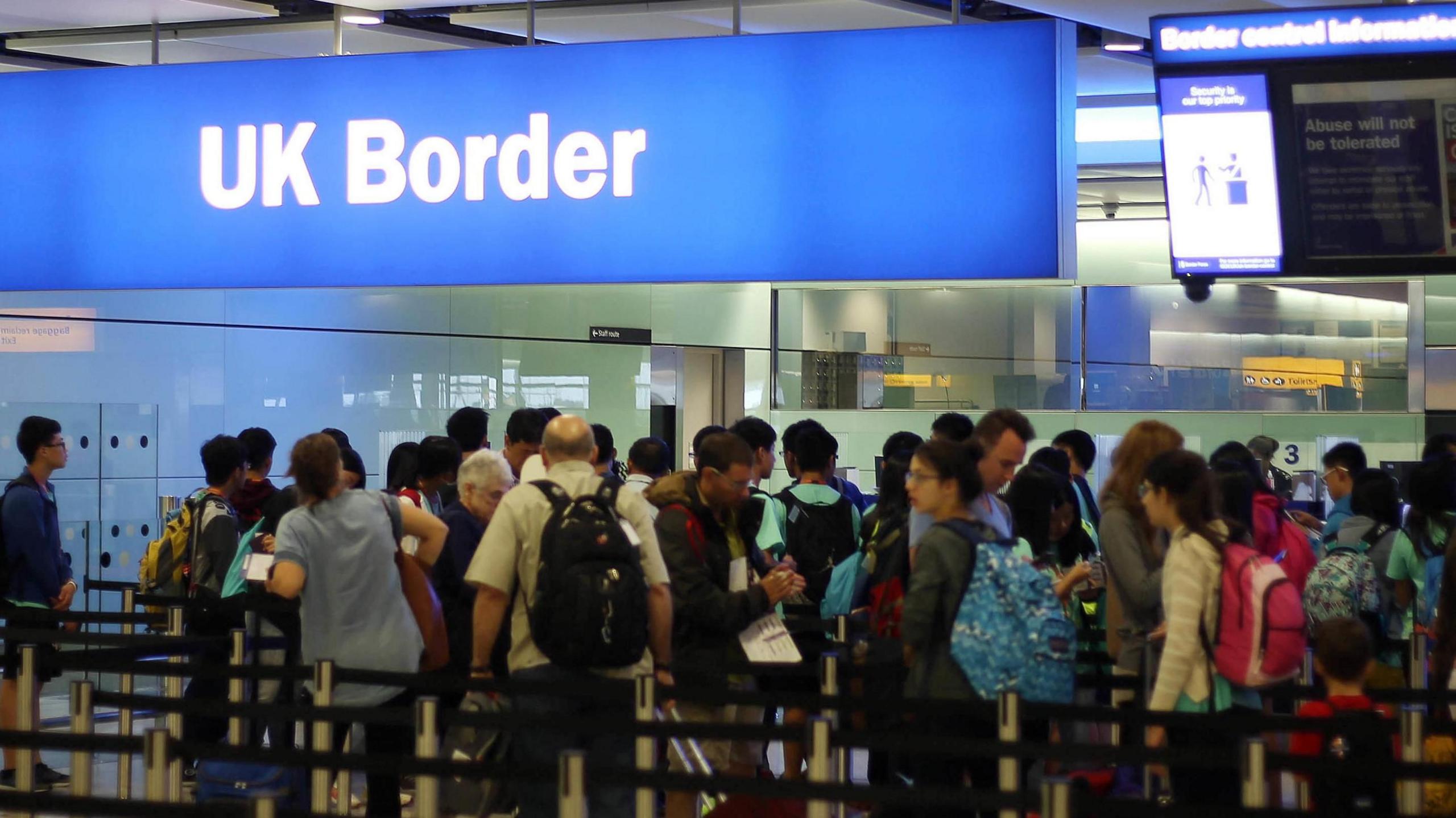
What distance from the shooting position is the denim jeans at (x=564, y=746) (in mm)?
4859

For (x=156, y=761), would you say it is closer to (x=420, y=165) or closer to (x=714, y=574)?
(x=714, y=574)

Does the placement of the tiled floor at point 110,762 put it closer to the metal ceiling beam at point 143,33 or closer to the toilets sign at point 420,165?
the toilets sign at point 420,165

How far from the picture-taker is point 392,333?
37.7 ft

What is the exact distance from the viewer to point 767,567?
5898mm

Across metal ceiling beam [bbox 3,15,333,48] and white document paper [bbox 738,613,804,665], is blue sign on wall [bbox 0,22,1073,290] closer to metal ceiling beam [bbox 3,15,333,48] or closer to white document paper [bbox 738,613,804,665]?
metal ceiling beam [bbox 3,15,333,48]

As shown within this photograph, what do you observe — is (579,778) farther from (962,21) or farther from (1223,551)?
(962,21)

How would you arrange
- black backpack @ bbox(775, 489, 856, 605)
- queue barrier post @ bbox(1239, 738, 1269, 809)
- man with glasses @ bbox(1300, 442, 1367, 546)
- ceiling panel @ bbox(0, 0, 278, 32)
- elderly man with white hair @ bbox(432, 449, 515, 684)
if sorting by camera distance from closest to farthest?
1. queue barrier post @ bbox(1239, 738, 1269, 809)
2. elderly man with white hair @ bbox(432, 449, 515, 684)
3. black backpack @ bbox(775, 489, 856, 605)
4. ceiling panel @ bbox(0, 0, 278, 32)
5. man with glasses @ bbox(1300, 442, 1367, 546)

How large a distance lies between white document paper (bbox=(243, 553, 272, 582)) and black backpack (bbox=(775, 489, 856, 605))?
2.37 metres

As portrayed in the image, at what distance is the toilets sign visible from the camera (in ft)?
22.2

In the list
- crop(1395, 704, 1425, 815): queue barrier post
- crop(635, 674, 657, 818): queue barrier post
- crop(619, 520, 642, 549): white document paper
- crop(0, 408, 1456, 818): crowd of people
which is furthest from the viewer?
crop(619, 520, 642, 549): white document paper

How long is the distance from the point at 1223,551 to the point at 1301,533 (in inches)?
91.1

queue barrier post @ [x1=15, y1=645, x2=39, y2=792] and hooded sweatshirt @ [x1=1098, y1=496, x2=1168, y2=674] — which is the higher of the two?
hooded sweatshirt @ [x1=1098, y1=496, x2=1168, y2=674]

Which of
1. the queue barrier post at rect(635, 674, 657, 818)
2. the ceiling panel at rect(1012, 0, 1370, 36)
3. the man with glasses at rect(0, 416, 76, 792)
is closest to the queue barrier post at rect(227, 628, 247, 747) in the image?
the man with glasses at rect(0, 416, 76, 792)

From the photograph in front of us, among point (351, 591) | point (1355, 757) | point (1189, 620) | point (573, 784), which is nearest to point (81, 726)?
point (351, 591)
